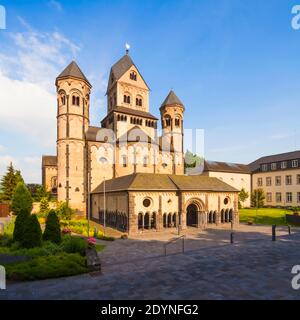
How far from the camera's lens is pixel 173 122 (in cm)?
6041

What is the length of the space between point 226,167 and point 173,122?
21.6m

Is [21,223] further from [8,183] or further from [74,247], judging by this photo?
[8,183]

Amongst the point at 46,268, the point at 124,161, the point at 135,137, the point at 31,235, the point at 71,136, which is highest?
the point at 135,137

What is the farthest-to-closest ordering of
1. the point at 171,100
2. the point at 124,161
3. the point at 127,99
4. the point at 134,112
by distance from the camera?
the point at 171,100, the point at 127,99, the point at 134,112, the point at 124,161

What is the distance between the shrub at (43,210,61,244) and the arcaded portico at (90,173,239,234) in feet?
35.6

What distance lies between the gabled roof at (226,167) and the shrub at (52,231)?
4870 centimetres

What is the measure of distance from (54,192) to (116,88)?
33.1m

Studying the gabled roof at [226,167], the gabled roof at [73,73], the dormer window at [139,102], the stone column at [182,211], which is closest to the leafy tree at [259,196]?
the gabled roof at [226,167]

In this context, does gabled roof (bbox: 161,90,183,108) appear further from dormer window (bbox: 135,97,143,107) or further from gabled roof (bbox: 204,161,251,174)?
gabled roof (bbox: 204,161,251,174)

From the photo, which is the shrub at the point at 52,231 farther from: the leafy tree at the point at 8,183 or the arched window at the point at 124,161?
the leafy tree at the point at 8,183

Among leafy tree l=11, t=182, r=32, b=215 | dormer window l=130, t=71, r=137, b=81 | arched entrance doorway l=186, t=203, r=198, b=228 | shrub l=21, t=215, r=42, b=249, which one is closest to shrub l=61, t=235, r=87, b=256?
shrub l=21, t=215, r=42, b=249

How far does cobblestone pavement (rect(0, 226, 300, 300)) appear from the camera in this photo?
11172 mm

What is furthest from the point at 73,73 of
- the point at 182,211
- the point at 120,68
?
the point at 182,211

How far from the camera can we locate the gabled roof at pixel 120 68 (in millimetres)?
57219
